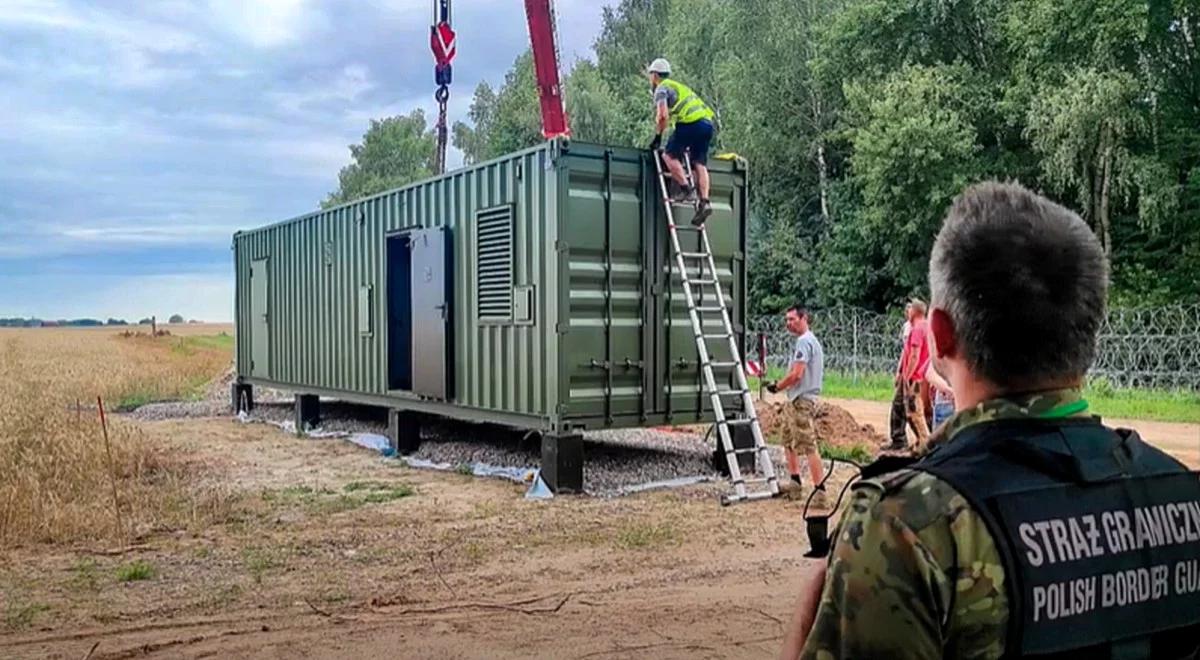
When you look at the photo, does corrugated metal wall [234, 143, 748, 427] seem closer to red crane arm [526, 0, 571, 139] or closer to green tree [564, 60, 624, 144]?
red crane arm [526, 0, 571, 139]

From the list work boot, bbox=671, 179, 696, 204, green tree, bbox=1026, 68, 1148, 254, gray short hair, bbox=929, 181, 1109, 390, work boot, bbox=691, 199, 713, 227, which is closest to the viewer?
gray short hair, bbox=929, 181, 1109, 390

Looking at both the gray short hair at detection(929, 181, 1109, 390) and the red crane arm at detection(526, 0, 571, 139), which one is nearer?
the gray short hair at detection(929, 181, 1109, 390)

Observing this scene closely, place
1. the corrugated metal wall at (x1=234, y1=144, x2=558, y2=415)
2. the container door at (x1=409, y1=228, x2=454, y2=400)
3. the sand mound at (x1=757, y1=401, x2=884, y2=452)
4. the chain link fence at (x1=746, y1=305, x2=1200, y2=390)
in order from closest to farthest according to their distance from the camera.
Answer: the corrugated metal wall at (x1=234, y1=144, x2=558, y2=415) → the container door at (x1=409, y1=228, x2=454, y2=400) → the sand mound at (x1=757, y1=401, x2=884, y2=452) → the chain link fence at (x1=746, y1=305, x2=1200, y2=390)

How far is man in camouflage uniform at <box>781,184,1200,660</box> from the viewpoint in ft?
4.48

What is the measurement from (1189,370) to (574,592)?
1760 cm

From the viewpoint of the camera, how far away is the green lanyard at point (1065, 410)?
4.97 ft

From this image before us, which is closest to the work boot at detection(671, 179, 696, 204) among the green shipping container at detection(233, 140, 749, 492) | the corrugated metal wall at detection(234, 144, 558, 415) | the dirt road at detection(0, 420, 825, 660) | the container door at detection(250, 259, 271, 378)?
the green shipping container at detection(233, 140, 749, 492)

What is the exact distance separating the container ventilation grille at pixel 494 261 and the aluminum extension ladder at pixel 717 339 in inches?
57.6

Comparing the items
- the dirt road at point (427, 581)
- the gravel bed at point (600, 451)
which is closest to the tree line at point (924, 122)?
the gravel bed at point (600, 451)

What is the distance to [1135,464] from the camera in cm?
157

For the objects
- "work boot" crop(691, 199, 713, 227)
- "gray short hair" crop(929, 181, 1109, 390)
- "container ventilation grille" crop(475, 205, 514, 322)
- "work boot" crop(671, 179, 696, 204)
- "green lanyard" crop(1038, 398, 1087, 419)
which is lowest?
"green lanyard" crop(1038, 398, 1087, 419)

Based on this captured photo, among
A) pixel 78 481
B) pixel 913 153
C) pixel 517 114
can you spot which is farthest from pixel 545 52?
pixel 517 114

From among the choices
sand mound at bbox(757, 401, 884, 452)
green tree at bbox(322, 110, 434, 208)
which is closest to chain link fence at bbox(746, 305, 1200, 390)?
sand mound at bbox(757, 401, 884, 452)

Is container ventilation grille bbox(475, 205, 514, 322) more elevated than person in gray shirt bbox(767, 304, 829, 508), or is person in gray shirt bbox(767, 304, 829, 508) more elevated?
container ventilation grille bbox(475, 205, 514, 322)
